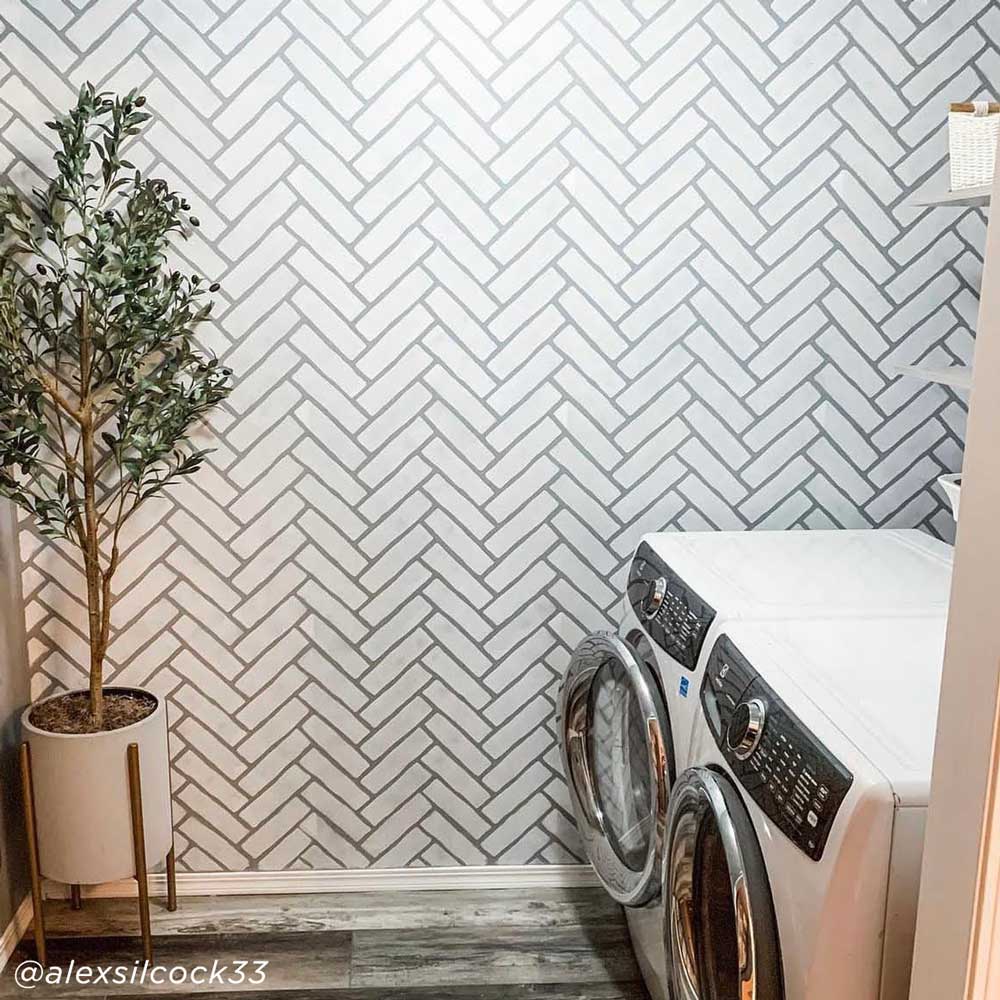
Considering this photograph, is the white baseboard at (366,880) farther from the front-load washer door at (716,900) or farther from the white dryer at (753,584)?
the front-load washer door at (716,900)

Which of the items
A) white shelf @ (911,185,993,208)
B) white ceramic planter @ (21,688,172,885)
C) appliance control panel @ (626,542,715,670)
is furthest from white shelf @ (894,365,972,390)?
white ceramic planter @ (21,688,172,885)

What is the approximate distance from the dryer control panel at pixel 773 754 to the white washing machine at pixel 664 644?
0.13 metres

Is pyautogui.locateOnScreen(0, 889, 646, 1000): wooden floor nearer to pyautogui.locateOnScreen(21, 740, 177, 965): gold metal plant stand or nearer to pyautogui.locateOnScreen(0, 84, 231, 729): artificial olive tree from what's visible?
pyautogui.locateOnScreen(21, 740, 177, 965): gold metal plant stand

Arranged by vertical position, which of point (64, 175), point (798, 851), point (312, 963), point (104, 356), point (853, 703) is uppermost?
point (64, 175)

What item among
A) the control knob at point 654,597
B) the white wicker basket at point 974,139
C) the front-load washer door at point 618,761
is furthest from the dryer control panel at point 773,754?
the white wicker basket at point 974,139

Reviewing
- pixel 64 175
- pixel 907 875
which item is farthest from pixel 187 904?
pixel 907 875

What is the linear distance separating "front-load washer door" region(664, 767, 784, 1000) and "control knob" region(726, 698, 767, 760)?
0.05 m

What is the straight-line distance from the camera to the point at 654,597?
6.76ft

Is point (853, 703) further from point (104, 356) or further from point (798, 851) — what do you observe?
point (104, 356)

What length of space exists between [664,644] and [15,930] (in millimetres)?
1492

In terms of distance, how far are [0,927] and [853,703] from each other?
178 cm

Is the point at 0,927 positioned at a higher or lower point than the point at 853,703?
lower

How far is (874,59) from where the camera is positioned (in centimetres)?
233

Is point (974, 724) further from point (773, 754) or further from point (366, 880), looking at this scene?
point (366, 880)
